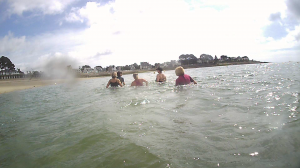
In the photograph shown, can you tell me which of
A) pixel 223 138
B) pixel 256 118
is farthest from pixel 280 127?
pixel 223 138

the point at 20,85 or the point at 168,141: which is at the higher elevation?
the point at 20,85

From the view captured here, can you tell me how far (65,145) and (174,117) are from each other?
232cm

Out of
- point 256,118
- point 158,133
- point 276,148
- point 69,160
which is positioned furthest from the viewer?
point 256,118

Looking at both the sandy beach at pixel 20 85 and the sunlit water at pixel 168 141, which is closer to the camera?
the sunlit water at pixel 168 141

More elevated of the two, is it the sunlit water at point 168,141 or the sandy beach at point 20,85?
the sandy beach at point 20,85

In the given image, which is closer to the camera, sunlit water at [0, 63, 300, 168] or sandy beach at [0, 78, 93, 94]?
sunlit water at [0, 63, 300, 168]

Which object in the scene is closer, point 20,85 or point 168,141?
point 168,141

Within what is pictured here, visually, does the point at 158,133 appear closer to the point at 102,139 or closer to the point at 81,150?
the point at 102,139

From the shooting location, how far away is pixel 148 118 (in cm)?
380

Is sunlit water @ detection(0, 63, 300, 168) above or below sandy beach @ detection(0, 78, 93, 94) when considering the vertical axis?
below

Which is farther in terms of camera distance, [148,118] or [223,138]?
[148,118]

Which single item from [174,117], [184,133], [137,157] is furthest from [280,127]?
[137,157]

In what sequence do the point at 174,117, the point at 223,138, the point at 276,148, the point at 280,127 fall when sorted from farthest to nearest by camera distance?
the point at 174,117 < the point at 280,127 < the point at 223,138 < the point at 276,148

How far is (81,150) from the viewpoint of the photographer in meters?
2.48
